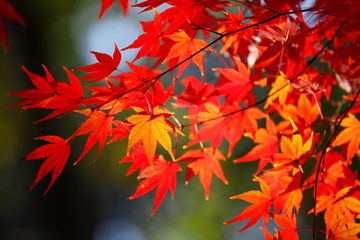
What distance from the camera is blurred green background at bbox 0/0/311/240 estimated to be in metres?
3.16

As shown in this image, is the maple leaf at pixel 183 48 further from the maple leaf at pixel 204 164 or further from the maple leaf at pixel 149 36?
the maple leaf at pixel 204 164

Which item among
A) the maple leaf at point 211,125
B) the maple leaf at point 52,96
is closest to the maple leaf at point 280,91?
the maple leaf at point 211,125

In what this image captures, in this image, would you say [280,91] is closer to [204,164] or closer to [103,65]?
[204,164]

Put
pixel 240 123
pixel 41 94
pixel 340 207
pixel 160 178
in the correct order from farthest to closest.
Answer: pixel 240 123 → pixel 160 178 → pixel 340 207 → pixel 41 94

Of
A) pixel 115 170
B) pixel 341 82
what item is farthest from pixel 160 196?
pixel 115 170

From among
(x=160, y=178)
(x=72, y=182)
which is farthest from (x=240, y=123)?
(x=72, y=182)

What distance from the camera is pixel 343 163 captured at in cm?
86

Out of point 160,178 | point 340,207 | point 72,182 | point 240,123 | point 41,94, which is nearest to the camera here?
point 41,94

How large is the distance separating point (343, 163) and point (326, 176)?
2.3 inches

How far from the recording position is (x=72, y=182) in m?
3.32

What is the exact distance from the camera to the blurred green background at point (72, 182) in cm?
316

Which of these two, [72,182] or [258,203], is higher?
[258,203]

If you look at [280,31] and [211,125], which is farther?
[211,125]

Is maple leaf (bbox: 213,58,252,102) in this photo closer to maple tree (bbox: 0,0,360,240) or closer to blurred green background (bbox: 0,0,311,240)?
maple tree (bbox: 0,0,360,240)
